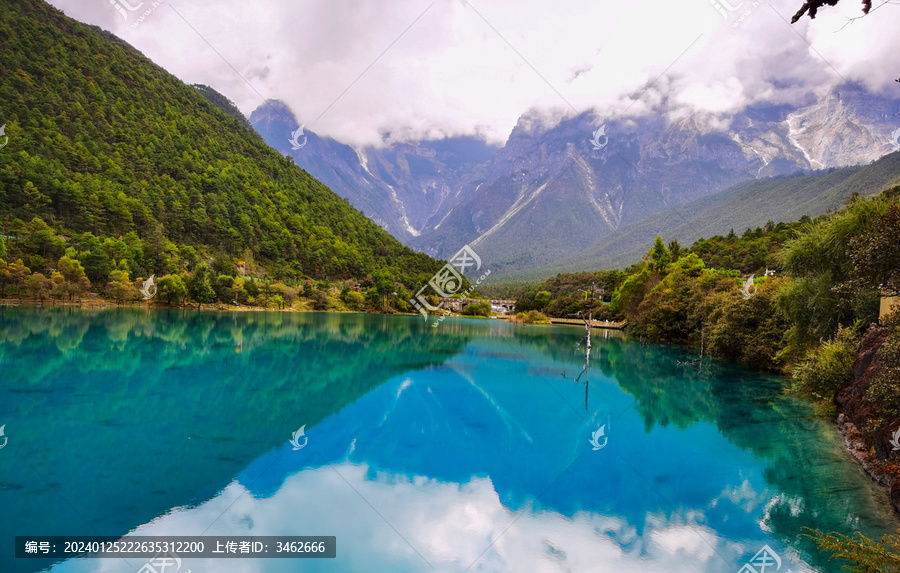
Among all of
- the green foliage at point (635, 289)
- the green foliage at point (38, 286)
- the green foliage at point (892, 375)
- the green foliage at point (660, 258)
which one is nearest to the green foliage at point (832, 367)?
the green foliage at point (892, 375)

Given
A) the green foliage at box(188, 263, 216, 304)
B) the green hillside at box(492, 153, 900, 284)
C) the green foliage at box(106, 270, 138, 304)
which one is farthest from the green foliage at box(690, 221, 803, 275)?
the green foliage at box(106, 270, 138, 304)

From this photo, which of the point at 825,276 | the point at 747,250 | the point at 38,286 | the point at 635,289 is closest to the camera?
the point at 825,276

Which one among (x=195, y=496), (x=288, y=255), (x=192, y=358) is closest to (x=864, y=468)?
(x=195, y=496)

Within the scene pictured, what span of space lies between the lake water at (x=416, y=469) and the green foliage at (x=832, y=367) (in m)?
1.52

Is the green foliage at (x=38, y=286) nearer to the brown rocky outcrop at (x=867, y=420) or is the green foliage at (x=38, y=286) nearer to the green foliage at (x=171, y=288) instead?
the green foliage at (x=171, y=288)

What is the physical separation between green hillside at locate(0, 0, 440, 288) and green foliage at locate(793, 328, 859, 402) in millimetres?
71021

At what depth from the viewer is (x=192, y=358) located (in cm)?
2511

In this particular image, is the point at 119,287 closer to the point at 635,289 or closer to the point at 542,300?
the point at 635,289

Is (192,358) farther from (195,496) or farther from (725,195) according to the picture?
(725,195)

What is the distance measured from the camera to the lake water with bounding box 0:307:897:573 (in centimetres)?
775

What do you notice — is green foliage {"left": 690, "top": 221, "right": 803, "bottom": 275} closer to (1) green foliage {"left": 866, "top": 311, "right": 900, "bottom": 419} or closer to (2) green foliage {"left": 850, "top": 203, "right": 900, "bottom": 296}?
(1) green foliage {"left": 866, "top": 311, "right": 900, "bottom": 419}

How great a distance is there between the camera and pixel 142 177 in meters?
80.4

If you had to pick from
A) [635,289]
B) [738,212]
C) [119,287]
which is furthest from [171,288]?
[738,212]

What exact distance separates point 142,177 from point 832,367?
95354mm
